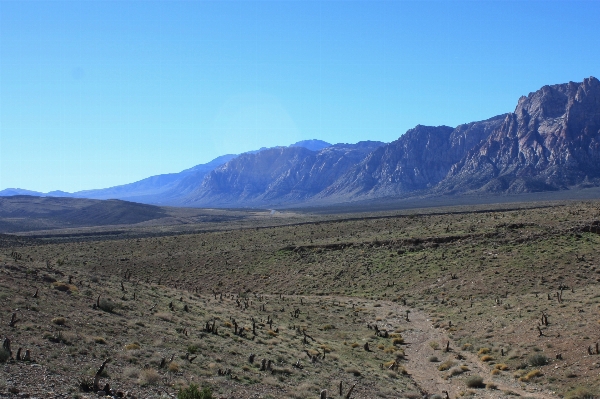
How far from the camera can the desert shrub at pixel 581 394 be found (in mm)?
16123

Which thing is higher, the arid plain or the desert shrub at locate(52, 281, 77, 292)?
the desert shrub at locate(52, 281, 77, 292)

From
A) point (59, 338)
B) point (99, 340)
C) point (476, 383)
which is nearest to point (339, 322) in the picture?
point (476, 383)

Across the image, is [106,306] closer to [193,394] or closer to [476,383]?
[193,394]

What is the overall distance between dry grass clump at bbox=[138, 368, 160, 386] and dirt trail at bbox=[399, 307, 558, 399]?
10.2m

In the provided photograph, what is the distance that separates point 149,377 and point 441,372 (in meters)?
13.0

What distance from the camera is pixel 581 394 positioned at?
16328 millimetres

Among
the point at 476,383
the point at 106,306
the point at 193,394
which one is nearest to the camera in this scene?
the point at 193,394

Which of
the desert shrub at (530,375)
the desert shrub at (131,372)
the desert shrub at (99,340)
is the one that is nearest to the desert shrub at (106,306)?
the desert shrub at (99,340)

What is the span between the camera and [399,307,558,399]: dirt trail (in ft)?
59.3

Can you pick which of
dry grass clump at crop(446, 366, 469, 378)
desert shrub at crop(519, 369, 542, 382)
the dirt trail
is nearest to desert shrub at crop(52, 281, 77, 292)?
the dirt trail

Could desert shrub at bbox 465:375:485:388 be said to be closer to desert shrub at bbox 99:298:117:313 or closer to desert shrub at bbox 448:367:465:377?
desert shrub at bbox 448:367:465:377

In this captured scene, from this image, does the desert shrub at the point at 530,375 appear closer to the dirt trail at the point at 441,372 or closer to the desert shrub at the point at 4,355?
the dirt trail at the point at 441,372

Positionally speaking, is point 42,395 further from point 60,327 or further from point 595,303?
point 595,303

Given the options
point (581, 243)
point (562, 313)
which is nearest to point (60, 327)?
point (562, 313)
